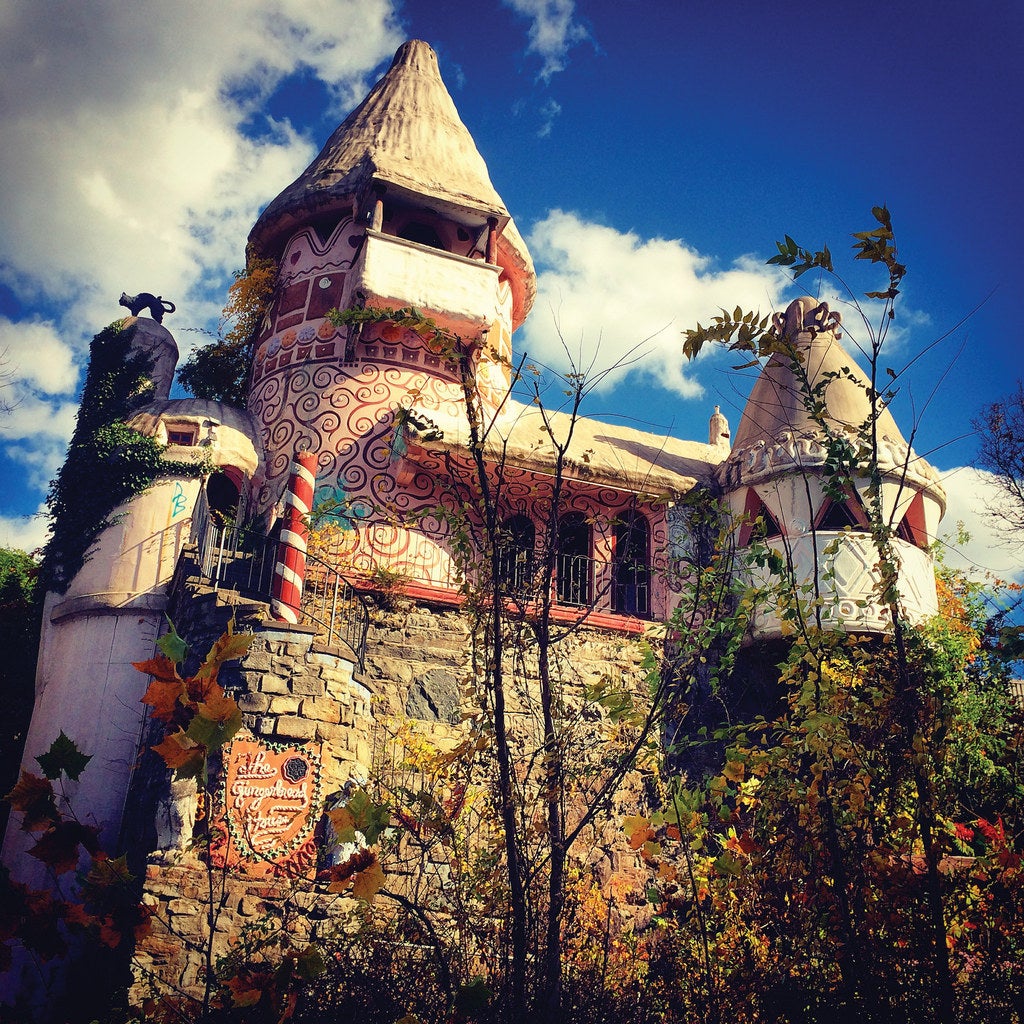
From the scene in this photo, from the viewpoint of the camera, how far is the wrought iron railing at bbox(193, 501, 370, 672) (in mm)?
10406

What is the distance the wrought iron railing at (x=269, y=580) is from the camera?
34.1ft

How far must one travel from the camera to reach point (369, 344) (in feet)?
44.2

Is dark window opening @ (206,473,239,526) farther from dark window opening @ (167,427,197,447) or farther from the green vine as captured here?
the green vine

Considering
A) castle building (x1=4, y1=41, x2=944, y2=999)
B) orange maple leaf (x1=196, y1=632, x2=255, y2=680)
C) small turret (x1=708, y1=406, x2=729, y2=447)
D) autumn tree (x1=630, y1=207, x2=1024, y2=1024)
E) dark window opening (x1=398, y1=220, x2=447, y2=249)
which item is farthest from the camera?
small turret (x1=708, y1=406, x2=729, y2=447)

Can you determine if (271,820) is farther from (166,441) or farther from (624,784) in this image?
(166,441)

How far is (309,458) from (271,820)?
4337 mm

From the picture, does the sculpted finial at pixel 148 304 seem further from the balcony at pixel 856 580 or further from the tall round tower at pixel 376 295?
the balcony at pixel 856 580

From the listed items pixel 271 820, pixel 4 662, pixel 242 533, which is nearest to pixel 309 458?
pixel 242 533

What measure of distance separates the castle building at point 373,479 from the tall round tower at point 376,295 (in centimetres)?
4

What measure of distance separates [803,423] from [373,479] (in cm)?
592

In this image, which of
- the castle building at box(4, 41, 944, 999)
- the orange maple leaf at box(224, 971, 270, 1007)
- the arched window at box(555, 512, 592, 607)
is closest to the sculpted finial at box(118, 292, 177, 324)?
the castle building at box(4, 41, 944, 999)

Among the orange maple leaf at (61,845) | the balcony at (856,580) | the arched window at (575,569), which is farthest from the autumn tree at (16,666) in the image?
the balcony at (856,580)

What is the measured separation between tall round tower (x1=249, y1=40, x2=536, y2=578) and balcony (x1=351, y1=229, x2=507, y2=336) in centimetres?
2

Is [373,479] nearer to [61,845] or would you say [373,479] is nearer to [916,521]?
[916,521]
